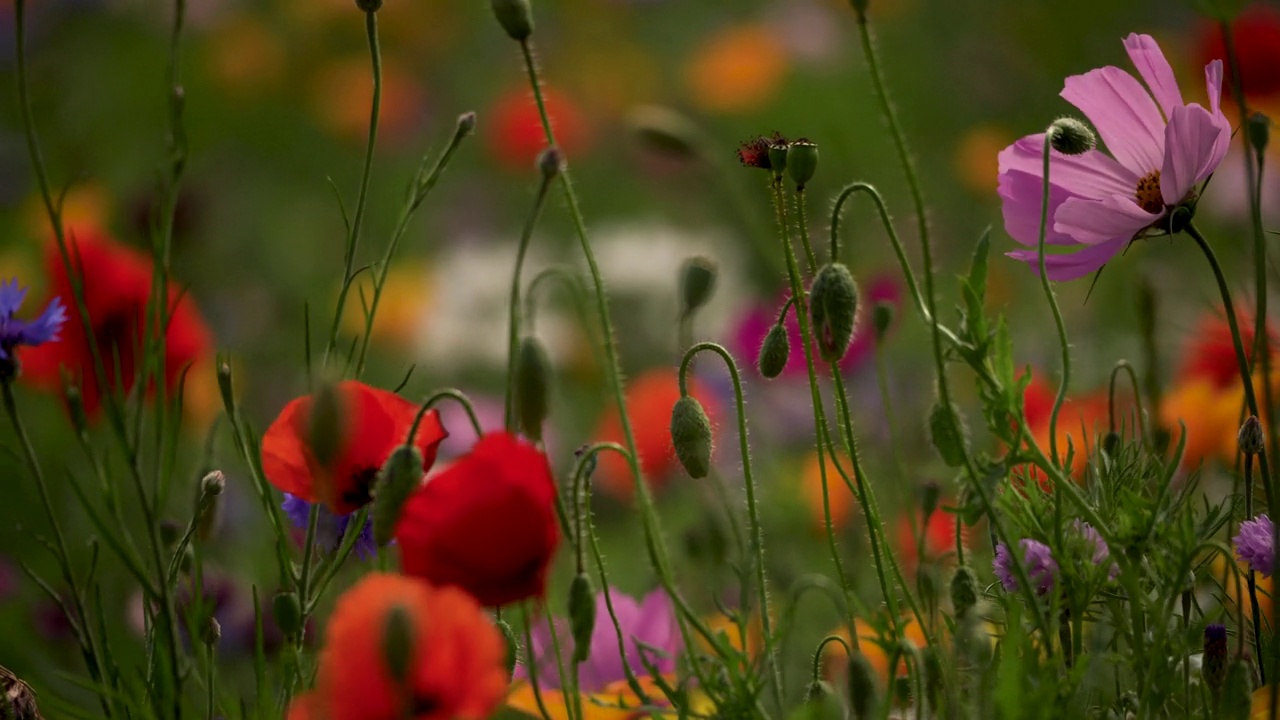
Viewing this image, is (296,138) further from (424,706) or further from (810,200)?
(424,706)

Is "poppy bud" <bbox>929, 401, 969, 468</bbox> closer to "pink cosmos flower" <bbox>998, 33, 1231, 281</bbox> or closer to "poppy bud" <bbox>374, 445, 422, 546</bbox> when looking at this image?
"pink cosmos flower" <bbox>998, 33, 1231, 281</bbox>

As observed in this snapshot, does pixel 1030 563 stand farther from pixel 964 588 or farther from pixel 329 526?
pixel 329 526

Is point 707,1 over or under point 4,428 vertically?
over

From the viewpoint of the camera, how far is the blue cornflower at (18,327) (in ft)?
2.58

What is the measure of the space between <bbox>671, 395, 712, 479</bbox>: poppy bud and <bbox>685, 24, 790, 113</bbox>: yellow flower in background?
104 inches

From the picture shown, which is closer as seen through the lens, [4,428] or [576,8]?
[4,428]

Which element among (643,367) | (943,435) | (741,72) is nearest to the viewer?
(943,435)

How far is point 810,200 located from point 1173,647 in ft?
5.29

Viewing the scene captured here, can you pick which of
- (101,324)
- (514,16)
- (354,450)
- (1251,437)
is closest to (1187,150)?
(1251,437)

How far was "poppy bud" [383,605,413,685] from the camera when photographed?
0.55 metres

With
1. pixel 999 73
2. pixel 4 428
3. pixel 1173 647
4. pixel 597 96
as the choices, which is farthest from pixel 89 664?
pixel 597 96

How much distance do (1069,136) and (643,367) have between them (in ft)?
5.71

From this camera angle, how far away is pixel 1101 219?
0.80 meters

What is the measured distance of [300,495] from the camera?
0.79m
